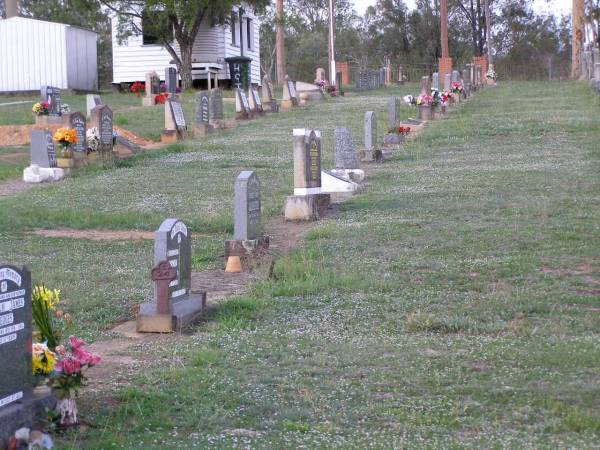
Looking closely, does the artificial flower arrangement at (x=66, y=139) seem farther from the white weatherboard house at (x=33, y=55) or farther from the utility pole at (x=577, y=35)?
the utility pole at (x=577, y=35)

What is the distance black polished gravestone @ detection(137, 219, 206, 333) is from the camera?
8.23 meters

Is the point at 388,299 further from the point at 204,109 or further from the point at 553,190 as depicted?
the point at 204,109

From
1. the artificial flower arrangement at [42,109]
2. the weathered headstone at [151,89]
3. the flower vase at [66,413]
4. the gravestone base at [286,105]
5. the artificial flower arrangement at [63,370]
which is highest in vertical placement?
the weathered headstone at [151,89]

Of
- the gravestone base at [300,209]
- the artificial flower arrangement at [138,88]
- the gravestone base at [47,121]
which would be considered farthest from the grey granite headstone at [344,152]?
the artificial flower arrangement at [138,88]

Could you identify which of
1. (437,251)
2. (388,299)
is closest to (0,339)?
(388,299)

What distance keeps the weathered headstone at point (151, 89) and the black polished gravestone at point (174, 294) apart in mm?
29065

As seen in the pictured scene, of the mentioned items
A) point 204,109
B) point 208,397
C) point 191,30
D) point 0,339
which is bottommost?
point 208,397

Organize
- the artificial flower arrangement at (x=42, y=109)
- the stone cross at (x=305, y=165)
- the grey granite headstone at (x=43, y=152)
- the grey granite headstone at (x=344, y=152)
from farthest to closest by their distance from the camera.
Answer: the artificial flower arrangement at (x=42, y=109) → the grey granite headstone at (x=43, y=152) → the grey granite headstone at (x=344, y=152) → the stone cross at (x=305, y=165)

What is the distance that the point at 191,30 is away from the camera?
40812mm

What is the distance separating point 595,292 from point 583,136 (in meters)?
16.4

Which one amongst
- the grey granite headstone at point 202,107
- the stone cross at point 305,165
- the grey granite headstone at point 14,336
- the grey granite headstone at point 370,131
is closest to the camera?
the grey granite headstone at point 14,336

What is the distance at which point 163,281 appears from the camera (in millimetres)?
8211

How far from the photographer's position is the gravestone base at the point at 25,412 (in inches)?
207

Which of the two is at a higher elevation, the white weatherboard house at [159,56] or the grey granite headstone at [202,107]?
the white weatherboard house at [159,56]
